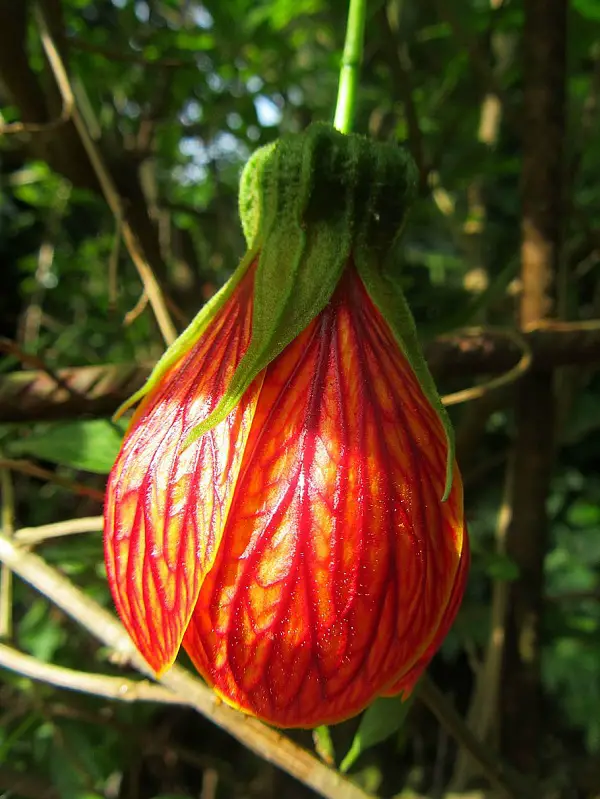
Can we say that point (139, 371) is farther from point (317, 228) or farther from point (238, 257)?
point (238, 257)

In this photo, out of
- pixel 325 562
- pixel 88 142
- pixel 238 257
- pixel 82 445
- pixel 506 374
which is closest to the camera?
pixel 325 562

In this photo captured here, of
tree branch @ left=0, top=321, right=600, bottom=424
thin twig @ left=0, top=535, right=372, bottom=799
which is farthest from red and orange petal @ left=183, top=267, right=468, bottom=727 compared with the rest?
tree branch @ left=0, top=321, right=600, bottom=424

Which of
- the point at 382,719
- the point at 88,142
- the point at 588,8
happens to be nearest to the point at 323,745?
the point at 382,719

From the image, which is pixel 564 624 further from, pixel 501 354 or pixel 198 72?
pixel 198 72

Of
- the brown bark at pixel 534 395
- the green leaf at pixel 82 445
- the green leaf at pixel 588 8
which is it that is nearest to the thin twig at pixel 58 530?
the green leaf at pixel 82 445

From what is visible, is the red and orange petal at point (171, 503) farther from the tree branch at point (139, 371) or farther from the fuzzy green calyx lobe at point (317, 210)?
the tree branch at point (139, 371)

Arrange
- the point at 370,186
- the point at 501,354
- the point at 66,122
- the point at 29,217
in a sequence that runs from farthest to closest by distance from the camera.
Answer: the point at 29,217, the point at 66,122, the point at 501,354, the point at 370,186

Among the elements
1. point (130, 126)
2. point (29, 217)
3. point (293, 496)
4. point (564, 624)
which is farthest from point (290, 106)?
point (29, 217)

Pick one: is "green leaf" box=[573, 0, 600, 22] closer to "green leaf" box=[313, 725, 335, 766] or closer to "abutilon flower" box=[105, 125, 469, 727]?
"abutilon flower" box=[105, 125, 469, 727]
